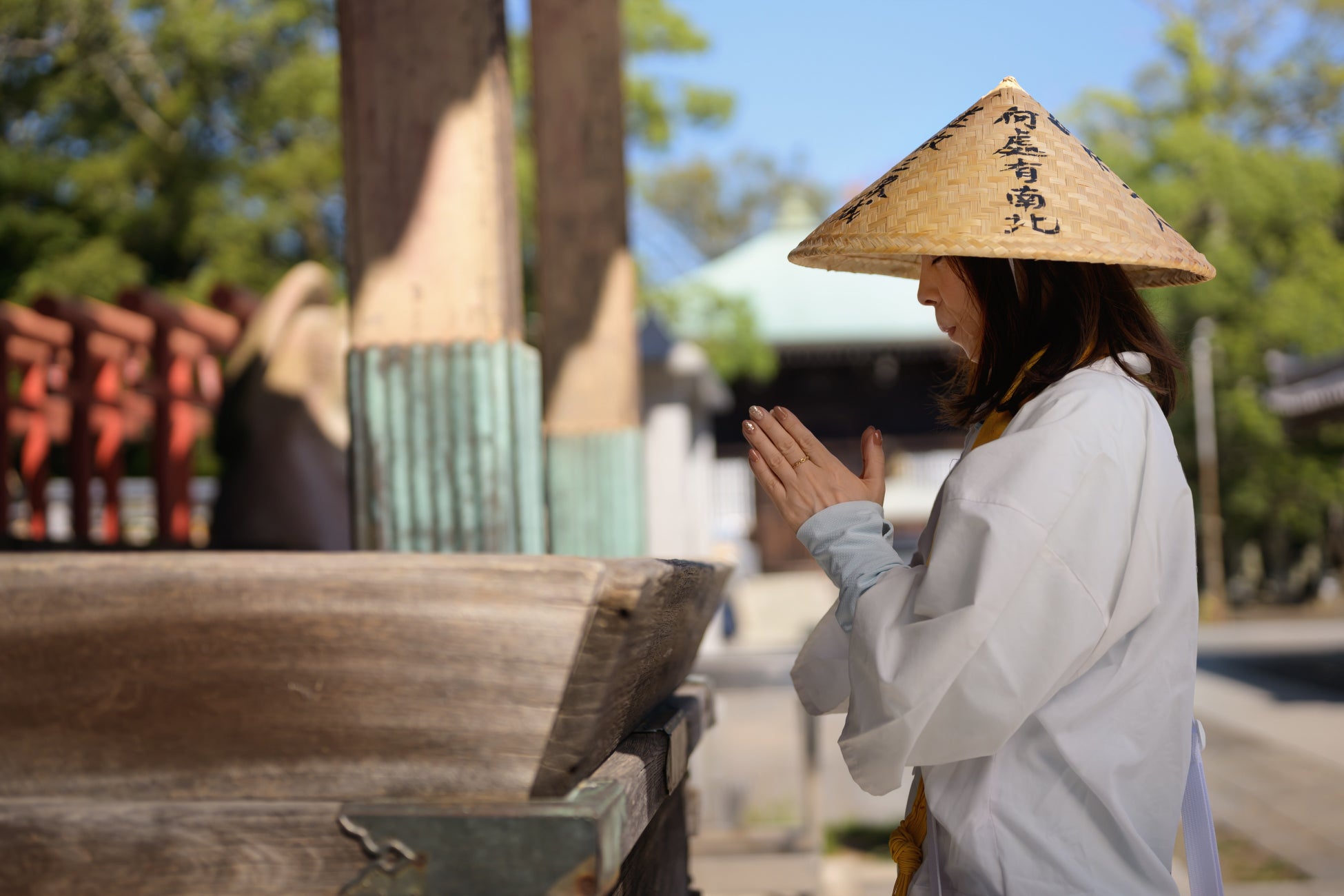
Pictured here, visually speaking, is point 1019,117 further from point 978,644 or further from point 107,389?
point 107,389

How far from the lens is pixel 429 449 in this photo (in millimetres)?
1888

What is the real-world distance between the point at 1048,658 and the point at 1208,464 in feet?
52.9

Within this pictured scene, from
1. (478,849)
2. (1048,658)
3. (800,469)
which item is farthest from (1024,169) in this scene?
(478,849)

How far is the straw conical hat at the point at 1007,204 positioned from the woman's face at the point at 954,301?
0.07 m

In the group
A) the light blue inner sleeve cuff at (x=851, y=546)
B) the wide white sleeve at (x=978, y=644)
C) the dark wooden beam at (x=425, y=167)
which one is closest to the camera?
the wide white sleeve at (x=978, y=644)

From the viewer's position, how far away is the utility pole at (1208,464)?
15.6 metres

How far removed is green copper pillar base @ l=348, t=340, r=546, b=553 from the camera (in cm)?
188

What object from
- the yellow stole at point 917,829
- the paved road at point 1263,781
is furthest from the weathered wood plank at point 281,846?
the paved road at point 1263,781

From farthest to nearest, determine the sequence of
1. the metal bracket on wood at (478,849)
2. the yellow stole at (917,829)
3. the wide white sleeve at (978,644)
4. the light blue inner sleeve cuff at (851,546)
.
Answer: the yellow stole at (917,829), the light blue inner sleeve cuff at (851,546), the wide white sleeve at (978,644), the metal bracket on wood at (478,849)

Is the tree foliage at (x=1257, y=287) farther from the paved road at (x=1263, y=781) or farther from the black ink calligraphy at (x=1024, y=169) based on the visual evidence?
the black ink calligraphy at (x=1024, y=169)

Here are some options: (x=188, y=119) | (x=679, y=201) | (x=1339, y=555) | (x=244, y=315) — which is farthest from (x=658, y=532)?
(x=679, y=201)

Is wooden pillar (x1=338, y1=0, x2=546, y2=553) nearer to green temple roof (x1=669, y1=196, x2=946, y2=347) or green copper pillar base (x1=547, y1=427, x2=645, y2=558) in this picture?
green copper pillar base (x1=547, y1=427, x2=645, y2=558)

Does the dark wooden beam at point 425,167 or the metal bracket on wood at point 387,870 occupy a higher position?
the dark wooden beam at point 425,167

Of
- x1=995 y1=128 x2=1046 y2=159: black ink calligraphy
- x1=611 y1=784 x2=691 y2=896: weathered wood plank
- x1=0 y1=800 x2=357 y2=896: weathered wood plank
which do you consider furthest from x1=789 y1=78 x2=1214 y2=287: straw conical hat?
x1=0 y1=800 x2=357 y2=896: weathered wood plank
